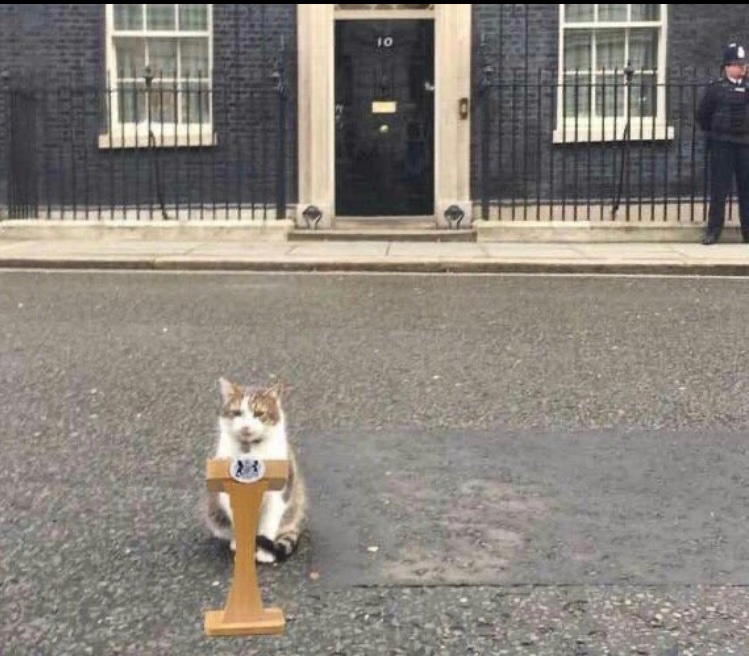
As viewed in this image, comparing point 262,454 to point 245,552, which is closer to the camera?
point 245,552

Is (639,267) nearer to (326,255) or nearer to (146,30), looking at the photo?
(326,255)

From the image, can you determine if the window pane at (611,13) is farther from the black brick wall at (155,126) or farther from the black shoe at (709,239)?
the black brick wall at (155,126)

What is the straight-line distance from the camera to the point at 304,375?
6.78 meters

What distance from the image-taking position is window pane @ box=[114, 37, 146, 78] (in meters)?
14.8

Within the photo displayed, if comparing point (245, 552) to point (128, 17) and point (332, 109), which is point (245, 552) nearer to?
point (332, 109)

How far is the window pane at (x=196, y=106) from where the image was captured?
14.6m

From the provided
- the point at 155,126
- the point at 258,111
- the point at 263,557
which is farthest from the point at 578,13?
the point at 263,557

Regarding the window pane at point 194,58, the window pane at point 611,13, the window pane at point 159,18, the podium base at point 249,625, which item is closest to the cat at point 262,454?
the podium base at point 249,625

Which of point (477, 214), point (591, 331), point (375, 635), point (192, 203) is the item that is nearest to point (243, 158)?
point (192, 203)

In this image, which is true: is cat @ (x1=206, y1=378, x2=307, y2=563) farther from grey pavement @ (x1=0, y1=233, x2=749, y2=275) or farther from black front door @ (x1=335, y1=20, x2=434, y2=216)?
black front door @ (x1=335, y1=20, x2=434, y2=216)

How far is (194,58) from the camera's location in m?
14.8

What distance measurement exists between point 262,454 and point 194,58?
12.0 meters

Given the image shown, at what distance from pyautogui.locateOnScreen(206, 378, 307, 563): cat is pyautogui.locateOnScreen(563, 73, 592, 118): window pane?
36.0 ft

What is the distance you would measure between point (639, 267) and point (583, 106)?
4.13m
